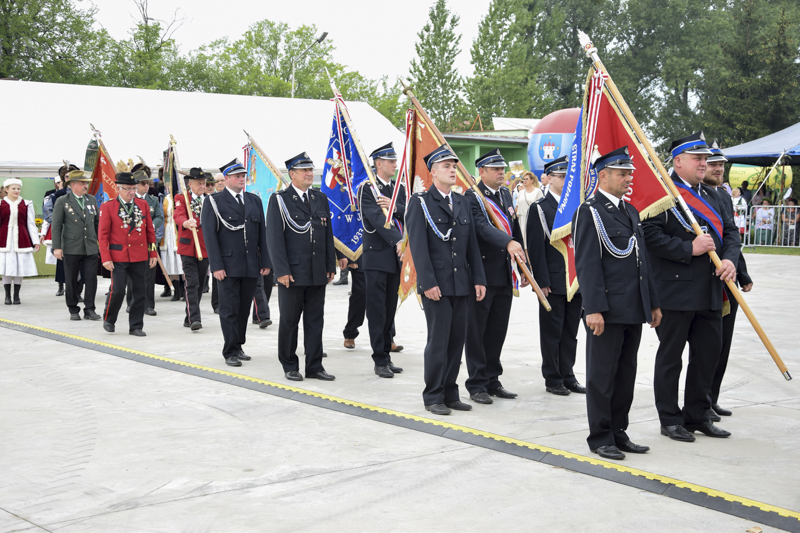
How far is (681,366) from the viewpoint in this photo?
18.8 ft

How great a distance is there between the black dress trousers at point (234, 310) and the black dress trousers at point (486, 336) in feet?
9.24

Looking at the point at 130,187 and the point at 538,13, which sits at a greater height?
the point at 538,13

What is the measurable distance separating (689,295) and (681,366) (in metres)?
0.50

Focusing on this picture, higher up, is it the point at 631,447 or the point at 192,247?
the point at 192,247

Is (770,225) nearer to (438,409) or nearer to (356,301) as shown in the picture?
(356,301)

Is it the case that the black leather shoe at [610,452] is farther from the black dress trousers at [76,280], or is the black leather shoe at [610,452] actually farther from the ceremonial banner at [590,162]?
the black dress trousers at [76,280]

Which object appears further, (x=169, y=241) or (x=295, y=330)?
(x=169, y=241)

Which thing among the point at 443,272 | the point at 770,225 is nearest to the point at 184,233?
the point at 443,272

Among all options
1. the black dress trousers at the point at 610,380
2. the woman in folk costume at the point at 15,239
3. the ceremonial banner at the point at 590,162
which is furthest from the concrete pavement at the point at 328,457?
Answer: the woman in folk costume at the point at 15,239

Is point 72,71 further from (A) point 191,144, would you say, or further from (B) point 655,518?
(B) point 655,518

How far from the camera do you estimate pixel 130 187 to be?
10781mm

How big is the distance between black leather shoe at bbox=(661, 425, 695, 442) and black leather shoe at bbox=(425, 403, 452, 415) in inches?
63.2

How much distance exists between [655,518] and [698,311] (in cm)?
205

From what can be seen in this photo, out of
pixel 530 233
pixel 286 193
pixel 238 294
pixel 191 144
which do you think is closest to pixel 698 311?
pixel 530 233
